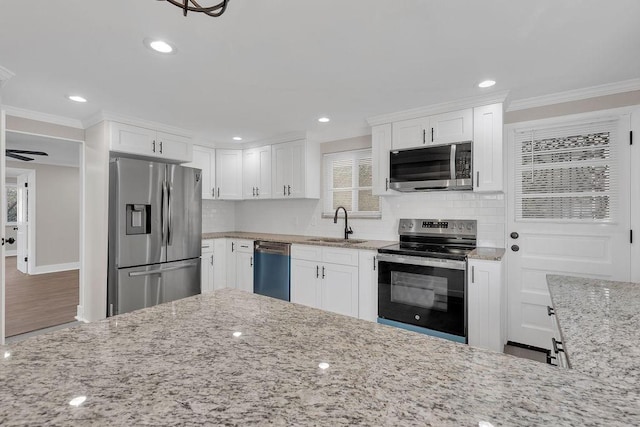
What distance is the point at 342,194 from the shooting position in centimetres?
424

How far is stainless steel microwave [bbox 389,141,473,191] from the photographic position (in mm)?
2947

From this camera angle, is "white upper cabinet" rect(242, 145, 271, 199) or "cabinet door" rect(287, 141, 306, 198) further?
Answer: "white upper cabinet" rect(242, 145, 271, 199)

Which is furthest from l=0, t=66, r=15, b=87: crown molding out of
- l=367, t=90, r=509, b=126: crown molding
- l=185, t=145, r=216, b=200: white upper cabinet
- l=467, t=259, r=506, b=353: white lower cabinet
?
l=467, t=259, r=506, b=353: white lower cabinet

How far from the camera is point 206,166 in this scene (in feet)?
15.2

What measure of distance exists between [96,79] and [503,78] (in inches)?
124

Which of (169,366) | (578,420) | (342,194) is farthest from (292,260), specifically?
(578,420)

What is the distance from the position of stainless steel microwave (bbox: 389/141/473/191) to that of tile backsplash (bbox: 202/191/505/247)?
1.21ft

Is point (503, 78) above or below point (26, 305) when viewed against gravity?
→ above

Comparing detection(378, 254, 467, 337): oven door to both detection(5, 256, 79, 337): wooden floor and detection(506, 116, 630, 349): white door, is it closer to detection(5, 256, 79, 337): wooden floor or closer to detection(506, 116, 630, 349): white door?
detection(506, 116, 630, 349): white door

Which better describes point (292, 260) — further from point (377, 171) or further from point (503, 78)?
point (503, 78)

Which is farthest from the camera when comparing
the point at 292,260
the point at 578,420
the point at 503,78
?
the point at 292,260

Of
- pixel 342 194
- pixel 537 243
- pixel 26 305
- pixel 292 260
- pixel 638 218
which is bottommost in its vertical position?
pixel 26 305

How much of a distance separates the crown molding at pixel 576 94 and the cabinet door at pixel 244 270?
3.40 meters

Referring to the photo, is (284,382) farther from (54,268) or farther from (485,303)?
(54,268)
